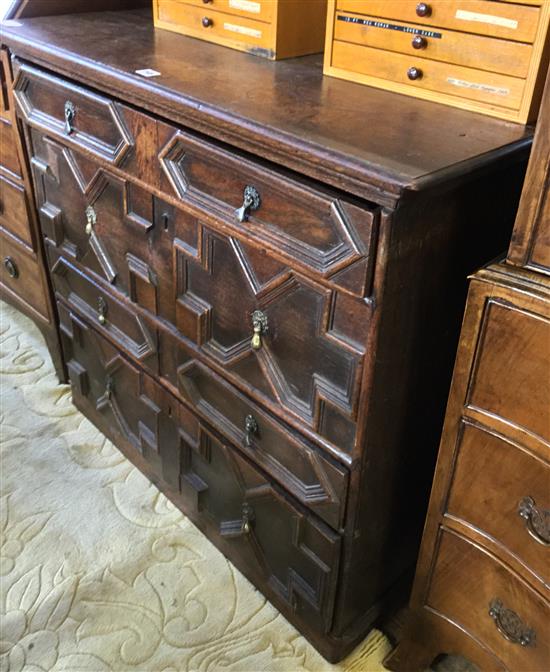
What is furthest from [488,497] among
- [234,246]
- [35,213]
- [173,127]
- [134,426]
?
[35,213]

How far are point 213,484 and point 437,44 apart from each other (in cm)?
84

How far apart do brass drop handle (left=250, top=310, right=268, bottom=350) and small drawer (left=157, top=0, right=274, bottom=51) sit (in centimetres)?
47

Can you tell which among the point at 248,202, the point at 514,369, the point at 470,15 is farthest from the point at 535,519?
the point at 470,15

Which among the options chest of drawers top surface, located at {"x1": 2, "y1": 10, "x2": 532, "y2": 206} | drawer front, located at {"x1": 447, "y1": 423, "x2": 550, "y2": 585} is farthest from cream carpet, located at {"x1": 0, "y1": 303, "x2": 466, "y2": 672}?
chest of drawers top surface, located at {"x1": 2, "y1": 10, "x2": 532, "y2": 206}

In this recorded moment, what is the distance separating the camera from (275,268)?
3.01ft

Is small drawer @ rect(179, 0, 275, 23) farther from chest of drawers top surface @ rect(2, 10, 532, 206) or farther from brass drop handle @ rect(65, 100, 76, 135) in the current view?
brass drop handle @ rect(65, 100, 76, 135)

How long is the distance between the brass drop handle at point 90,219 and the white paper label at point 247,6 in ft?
1.43

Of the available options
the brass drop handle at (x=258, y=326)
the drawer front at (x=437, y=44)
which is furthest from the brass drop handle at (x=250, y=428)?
the drawer front at (x=437, y=44)

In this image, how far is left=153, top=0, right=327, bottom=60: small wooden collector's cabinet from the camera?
1.11 m

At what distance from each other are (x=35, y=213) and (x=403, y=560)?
3.50 ft

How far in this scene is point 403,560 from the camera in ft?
4.02

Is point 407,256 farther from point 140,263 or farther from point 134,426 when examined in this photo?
point 134,426

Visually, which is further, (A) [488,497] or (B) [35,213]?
(B) [35,213]

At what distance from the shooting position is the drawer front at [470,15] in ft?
2.75
